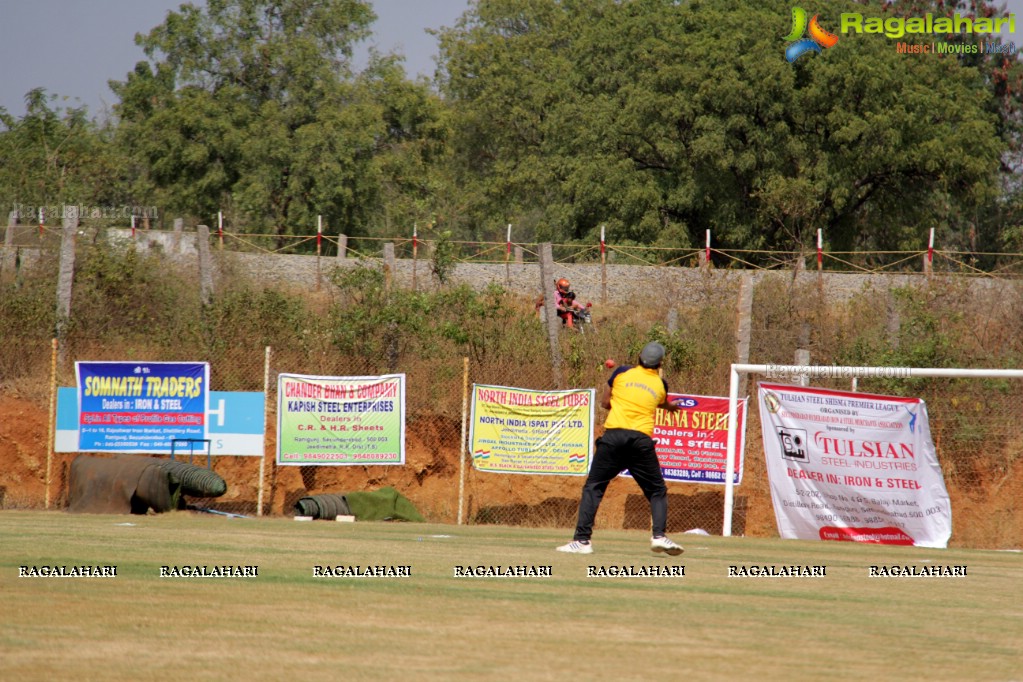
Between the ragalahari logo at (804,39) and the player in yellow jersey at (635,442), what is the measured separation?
3076cm

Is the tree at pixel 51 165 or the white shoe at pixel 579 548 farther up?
the tree at pixel 51 165

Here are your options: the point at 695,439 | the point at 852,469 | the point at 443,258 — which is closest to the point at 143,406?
the point at 695,439

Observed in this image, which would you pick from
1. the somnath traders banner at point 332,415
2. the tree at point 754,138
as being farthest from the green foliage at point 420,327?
the tree at point 754,138

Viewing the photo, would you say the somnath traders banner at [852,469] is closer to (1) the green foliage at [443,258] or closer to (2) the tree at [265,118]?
(1) the green foliage at [443,258]

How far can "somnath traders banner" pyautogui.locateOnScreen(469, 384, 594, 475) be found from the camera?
16.9 metres

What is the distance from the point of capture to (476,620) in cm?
649

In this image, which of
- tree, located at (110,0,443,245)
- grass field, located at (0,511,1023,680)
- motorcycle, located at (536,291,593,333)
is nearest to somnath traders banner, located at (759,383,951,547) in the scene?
grass field, located at (0,511,1023,680)

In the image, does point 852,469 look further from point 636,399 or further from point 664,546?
point 636,399

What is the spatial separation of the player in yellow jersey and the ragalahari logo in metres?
30.8

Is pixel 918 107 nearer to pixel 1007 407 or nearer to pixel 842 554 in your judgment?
pixel 1007 407

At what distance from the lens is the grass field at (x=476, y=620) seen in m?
5.35

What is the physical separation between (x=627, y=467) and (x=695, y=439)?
6.49m

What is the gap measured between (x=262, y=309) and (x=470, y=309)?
385cm

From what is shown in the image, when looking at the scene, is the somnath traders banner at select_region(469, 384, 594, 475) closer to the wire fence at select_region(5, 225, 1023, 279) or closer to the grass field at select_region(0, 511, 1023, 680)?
the grass field at select_region(0, 511, 1023, 680)
